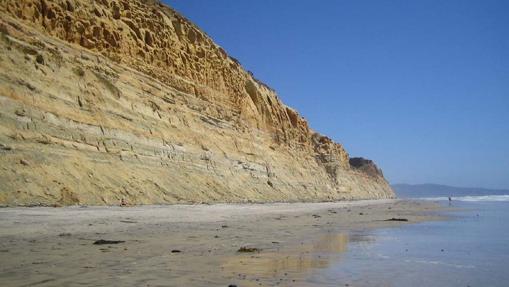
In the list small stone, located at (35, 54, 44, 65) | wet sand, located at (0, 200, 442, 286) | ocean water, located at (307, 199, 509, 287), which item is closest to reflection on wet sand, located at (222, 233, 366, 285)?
wet sand, located at (0, 200, 442, 286)

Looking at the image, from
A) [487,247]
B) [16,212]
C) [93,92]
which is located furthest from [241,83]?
[487,247]

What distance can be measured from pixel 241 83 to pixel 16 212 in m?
32.8

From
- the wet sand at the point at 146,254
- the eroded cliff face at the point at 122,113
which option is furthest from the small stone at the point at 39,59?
the wet sand at the point at 146,254

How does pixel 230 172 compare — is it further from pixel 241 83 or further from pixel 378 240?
pixel 378 240

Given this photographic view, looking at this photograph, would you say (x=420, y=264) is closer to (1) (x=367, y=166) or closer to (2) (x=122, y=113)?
(2) (x=122, y=113)

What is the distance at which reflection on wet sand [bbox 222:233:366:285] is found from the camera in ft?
17.1

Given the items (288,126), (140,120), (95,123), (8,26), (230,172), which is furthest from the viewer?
(288,126)

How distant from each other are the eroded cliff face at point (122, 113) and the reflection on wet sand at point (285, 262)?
9.59 metres

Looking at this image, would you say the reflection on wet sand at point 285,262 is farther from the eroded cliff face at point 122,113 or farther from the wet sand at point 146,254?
the eroded cliff face at point 122,113

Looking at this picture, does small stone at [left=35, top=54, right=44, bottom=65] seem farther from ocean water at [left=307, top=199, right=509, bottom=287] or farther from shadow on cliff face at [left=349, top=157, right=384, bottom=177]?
shadow on cliff face at [left=349, top=157, right=384, bottom=177]

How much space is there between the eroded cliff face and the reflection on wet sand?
377 inches

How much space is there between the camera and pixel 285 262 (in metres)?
6.13

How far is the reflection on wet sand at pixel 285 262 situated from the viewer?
5.21m

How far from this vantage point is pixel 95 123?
19953mm
